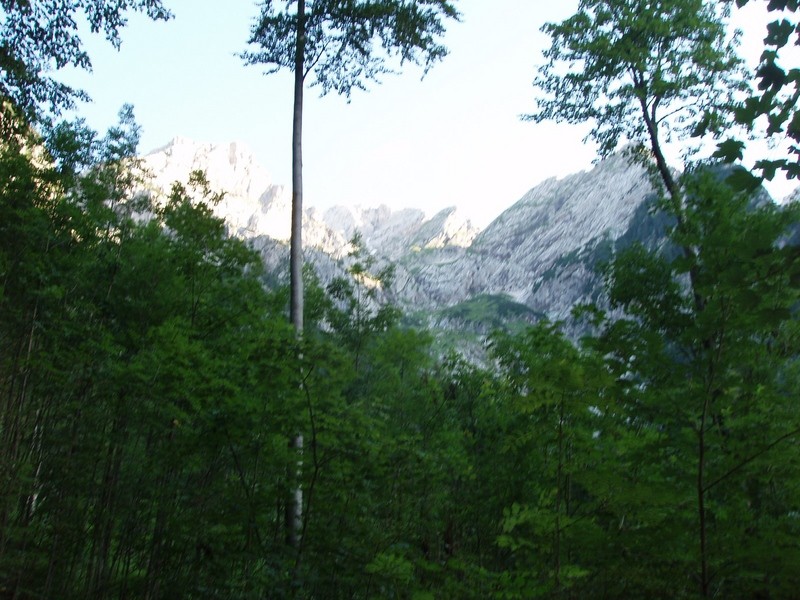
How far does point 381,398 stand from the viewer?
757 centimetres

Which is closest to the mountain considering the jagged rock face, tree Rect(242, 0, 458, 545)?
the jagged rock face

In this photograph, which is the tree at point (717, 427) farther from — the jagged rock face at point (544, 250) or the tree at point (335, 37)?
the jagged rock face at point (544, 250)

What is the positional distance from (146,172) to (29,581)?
8.84m

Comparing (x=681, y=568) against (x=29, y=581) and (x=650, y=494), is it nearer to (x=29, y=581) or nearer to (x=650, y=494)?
(x=650, y=494)

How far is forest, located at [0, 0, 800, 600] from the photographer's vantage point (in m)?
4.07

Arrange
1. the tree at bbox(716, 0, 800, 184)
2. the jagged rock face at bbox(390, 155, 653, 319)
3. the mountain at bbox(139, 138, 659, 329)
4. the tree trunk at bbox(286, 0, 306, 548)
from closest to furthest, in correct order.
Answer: the tree at bbox(716, 0, 800, 184), the tree trunk at bbox(286, 0, 306, 548), the mountain at bbox(139, 138, 659, 329), the jagged rock face at bbox(390, 155, 653, 319)

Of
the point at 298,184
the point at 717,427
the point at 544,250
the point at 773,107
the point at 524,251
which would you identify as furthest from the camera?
the point at 524,251

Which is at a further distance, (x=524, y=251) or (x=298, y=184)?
(x=524, y=251)

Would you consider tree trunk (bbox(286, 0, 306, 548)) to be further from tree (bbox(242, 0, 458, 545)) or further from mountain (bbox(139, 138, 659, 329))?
mountain (bbox(139, 138, 659, 329))

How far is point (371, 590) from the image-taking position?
5.80 m

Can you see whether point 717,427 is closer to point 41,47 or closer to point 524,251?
point 41,47

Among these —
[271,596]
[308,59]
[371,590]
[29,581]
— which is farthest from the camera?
[308,59]

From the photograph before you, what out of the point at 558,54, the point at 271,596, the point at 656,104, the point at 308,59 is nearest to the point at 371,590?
the point at 271,596

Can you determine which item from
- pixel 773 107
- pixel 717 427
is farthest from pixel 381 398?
pixel 773 107
